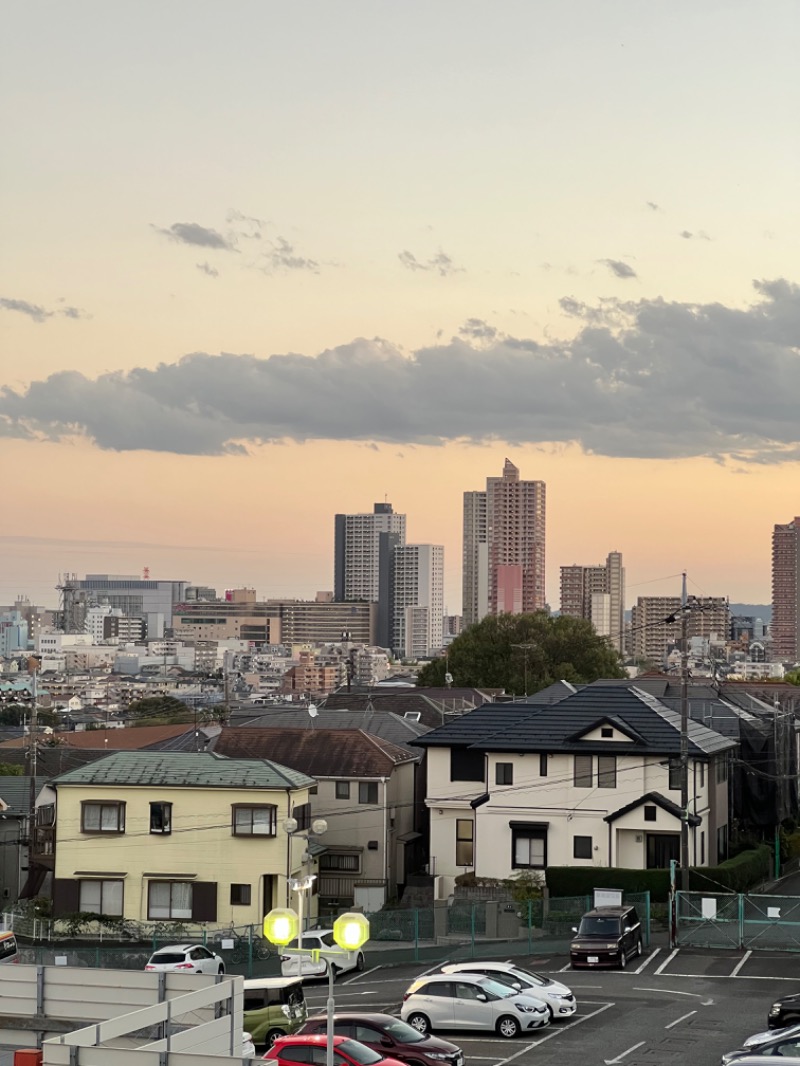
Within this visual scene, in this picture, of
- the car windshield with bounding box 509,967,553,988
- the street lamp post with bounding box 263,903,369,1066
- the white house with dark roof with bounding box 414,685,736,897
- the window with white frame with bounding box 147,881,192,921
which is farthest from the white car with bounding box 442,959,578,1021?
the window with white frame with bounding box 147,881,192,921

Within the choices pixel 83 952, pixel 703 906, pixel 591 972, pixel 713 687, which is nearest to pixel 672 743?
pixel 703 906

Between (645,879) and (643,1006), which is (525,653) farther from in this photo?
(643,1006)

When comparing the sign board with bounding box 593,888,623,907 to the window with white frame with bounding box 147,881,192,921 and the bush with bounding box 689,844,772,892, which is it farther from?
the window with white frame with bounding box 147,881,192,921

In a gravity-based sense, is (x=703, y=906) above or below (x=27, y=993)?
below

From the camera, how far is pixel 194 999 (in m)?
17.2

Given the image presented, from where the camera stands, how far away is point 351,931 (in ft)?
60.3

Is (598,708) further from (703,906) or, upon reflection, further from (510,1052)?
(510,1052)

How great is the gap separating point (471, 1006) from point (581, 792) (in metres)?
21.8

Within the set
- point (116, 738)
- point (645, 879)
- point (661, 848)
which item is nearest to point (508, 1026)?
point (645, 879)

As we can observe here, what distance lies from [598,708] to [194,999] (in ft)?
132

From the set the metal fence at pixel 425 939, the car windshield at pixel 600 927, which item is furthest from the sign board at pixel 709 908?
the car windshield at pixel 600 927

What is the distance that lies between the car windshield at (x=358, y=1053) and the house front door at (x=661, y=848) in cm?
2828

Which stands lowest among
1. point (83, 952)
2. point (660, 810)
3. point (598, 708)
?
point (83, 952)

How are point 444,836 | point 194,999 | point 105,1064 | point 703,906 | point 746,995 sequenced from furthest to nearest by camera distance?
point 444,836 → point 703,906 → point 746,995 → point 194,999 → point 105,1064
